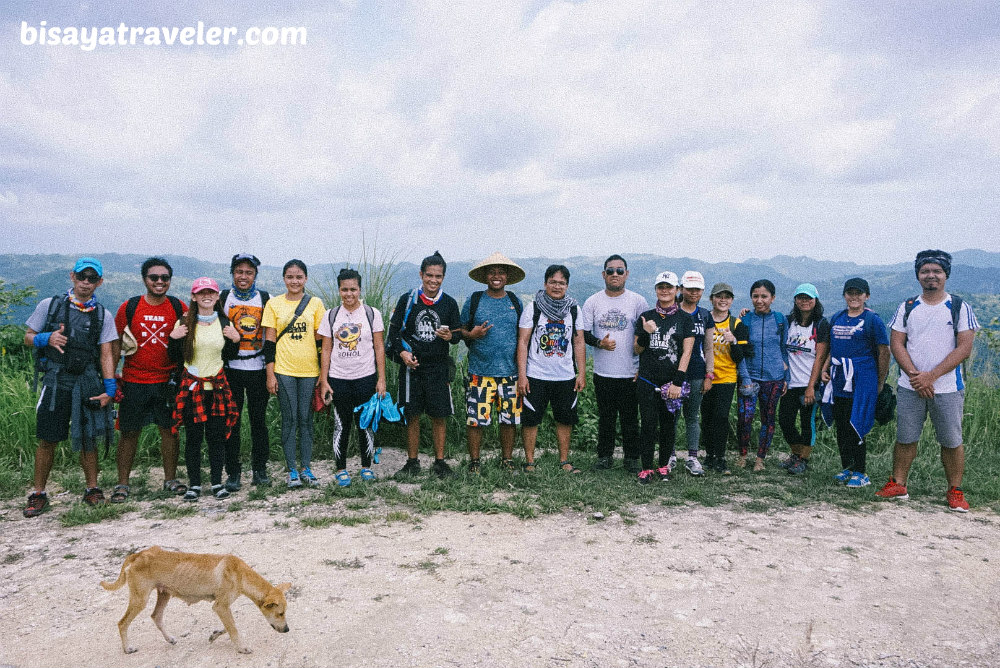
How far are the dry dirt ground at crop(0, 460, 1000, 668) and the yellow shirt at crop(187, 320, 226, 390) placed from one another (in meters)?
1.07

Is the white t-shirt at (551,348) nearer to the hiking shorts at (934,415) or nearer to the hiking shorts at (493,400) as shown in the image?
the hiking shorts at (493,400)

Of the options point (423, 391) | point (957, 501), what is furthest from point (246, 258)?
point (957, 501)

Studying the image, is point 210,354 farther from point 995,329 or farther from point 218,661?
point 995,329

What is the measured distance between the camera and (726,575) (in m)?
3.53

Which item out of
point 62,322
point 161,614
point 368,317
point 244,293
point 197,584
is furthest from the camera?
point 368,317

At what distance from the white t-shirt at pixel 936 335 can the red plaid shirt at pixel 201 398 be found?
5.63 metres

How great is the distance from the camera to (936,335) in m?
4.77

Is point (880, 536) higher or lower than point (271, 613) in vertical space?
lower

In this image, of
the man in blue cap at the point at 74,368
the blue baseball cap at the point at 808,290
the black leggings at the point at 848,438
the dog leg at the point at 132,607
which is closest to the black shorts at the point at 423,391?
the man in blue cap at the point at 74,368

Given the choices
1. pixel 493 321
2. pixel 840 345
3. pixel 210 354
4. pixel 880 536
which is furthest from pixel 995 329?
pixel 210 354

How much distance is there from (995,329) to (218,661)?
15.9 metres

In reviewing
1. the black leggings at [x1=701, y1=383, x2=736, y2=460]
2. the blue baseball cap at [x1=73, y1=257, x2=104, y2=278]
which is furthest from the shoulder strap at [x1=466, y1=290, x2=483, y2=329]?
the blue baseball cap at [x1=73, y1=257, x2=104, y2=278]

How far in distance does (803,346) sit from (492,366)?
3.02 m

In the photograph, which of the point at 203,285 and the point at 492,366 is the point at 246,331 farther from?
the point at 492,366
